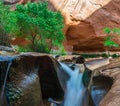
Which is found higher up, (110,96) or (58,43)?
(110,96)

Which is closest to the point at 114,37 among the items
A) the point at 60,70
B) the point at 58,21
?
the point at 58,21

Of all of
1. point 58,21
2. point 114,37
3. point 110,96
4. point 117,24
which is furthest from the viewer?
point 117,24

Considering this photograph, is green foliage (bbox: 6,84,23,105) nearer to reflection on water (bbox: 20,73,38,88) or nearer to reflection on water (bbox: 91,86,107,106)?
reflection on water (bbox: 20,73,38,88)

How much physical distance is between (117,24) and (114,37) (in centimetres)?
155

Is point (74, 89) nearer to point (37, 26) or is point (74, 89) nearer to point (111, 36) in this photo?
point (37, 26)

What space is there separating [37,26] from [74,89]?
263 inches

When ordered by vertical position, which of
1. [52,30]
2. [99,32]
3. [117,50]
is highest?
[52,30]

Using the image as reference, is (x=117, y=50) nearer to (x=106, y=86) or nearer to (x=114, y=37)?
(x=114, y=37)

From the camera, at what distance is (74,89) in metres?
8.04

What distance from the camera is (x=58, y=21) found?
15.2 metres

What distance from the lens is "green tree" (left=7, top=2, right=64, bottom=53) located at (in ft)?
46.0

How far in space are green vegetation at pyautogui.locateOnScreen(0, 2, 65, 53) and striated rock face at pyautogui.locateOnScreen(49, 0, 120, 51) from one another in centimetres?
418

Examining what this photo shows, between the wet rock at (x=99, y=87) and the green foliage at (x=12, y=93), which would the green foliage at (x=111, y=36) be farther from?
the green foliage at (x=12, y=93)

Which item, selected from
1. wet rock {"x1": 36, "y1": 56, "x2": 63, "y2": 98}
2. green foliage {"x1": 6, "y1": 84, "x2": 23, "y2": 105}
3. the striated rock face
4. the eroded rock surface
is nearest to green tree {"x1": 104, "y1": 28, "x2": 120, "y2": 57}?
the striated rock face
